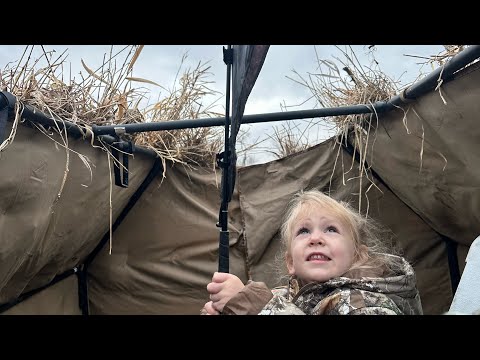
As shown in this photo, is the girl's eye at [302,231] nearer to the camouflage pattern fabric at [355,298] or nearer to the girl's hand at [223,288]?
the camouflage pattern fabric at [355,298]

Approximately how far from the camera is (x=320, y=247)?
137 cm

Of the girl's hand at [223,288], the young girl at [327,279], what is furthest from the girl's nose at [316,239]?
the girl's hand at [223,288]

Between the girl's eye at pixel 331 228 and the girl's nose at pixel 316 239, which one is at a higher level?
the girl's eye at pixel 331 228

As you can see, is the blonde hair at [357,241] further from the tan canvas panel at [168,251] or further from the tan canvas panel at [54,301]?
the tan canvas panel at [54,301]

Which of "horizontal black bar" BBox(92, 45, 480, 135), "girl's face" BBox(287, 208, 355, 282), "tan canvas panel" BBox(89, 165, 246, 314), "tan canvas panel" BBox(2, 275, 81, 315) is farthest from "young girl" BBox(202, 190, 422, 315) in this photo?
"tan canvas panel" BBox(2, 275, 81, 315)

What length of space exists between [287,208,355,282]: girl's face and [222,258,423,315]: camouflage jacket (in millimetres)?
66

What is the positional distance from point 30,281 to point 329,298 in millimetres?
1592

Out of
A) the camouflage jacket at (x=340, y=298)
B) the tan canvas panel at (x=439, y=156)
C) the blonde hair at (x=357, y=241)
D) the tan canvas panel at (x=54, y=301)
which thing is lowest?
the tan canvas panel at (x=54, y=301)

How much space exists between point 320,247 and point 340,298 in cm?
22

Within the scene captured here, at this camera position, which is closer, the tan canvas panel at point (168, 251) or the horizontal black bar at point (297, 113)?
the horizontal black bar at point (297, 113)

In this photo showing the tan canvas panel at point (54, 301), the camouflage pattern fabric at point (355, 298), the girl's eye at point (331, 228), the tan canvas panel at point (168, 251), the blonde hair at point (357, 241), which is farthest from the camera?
the tan canvas panel at point (168, 251)

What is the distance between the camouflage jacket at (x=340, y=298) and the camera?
1114 mm

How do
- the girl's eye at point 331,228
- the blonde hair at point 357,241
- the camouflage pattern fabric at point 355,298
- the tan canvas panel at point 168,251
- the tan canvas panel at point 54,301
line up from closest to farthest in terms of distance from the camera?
1. the camouflage pattern fabric at point 355,298
2. the blonde hair at point 357,241
3. the girl's eye at point 331,228
4. the tan canvas panel at point 54,301
5. the tan canvas panel at point 168,251

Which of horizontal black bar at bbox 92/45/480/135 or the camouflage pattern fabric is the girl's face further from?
horizontal black bar at bbox 92/45/480/135
